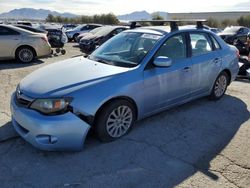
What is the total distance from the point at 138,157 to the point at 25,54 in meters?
8.15

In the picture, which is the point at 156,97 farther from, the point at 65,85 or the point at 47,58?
the point at 47,58

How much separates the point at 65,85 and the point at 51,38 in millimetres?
13961

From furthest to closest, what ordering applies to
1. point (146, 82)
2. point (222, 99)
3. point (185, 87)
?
1. point (222, 99)
2. point (185, 87)
3. point (146, 82)

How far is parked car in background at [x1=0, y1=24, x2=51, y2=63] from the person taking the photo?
10.4 metres

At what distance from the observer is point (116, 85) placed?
13.0 ft

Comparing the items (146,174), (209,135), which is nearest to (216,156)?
(209,135)

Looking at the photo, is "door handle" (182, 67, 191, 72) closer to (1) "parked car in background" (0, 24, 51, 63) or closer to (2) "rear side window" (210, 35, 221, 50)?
(2) "rear side window" (210, 35, 221, 50)

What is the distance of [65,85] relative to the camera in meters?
3.83

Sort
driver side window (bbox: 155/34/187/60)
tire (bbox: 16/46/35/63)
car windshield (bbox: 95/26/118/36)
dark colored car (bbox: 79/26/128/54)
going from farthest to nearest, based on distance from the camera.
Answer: car windshield (bbox: 95/26/118/36) → dark colored car (bbox: 79/26/128/54) → tire (bbox: 16/46/35/63) → driver side window (bbox: 155/34/187/60)

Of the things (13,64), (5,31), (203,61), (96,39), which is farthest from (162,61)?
(96,39)

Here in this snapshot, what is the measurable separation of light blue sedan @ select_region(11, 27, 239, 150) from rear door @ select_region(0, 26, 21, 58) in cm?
634

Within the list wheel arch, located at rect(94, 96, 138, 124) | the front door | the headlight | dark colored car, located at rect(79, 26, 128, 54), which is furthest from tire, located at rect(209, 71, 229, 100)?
dark colored car, located at rect(79, 26, 128, 54)

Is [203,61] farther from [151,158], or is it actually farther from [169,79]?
[151,158]

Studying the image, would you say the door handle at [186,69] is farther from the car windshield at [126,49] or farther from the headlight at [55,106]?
the headlight at [55,106]
